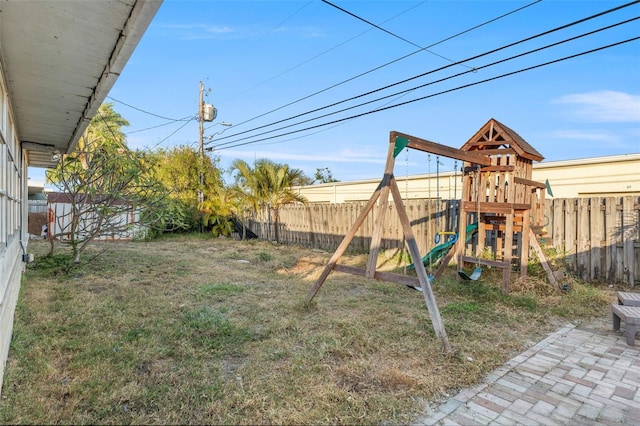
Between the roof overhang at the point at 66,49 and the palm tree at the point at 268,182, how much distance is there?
7.85 m

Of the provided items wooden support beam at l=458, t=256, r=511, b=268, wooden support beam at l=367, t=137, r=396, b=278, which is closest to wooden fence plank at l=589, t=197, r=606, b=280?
wooden support beam at l=458, t=256, r=511, b=268

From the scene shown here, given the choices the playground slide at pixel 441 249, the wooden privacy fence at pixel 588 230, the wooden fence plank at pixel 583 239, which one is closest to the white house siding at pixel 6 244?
the playground slide at pixel 441 249

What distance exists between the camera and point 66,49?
274 cm

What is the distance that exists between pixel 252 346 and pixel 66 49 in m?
3.05

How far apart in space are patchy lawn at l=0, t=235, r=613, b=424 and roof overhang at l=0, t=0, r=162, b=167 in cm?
249

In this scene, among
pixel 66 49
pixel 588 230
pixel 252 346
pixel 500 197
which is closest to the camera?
pixel 66 49

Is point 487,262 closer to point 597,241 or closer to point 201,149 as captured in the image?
point 597,241

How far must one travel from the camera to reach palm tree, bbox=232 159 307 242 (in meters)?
12.3

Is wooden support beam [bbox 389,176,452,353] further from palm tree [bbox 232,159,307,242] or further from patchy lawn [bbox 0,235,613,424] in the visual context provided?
palm tree [bbox 232,159,307,242]

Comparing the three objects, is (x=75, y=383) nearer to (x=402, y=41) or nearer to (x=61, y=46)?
(x=61, y=46)

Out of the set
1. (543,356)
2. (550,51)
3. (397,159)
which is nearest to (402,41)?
(550,51)

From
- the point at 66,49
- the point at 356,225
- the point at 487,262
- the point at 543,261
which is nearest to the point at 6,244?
the point at 66,49

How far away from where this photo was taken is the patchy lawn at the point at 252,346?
2.10m

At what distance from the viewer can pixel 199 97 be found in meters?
18.1
